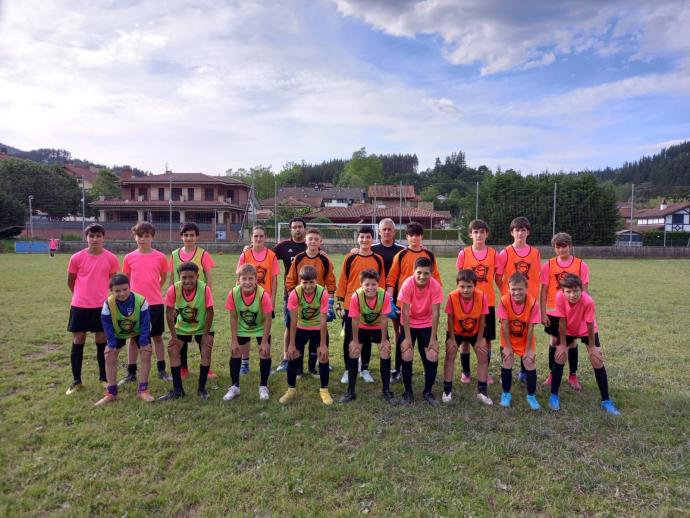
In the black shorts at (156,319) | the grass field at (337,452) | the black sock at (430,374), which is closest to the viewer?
the grass field at (337,452)

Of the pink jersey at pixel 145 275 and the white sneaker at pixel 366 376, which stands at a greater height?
the pink jersey at pixel 145 275

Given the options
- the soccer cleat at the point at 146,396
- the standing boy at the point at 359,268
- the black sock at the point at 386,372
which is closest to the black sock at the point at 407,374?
the black sock at the point at 386,372

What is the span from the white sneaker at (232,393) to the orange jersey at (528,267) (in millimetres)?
3251

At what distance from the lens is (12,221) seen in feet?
96.1

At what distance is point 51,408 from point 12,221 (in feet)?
105

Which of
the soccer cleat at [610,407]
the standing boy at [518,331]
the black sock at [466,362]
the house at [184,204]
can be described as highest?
the house at [184,204]

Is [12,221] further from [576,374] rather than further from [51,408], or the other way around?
[576,374]

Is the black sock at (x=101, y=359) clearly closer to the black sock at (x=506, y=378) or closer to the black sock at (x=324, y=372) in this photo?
the black sock at (x=324, y=372)

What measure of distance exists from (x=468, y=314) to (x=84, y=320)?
4.22 m

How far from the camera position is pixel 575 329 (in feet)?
15.3

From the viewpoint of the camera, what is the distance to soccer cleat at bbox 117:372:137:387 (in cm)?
497

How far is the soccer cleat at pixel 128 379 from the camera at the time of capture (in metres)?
4.97

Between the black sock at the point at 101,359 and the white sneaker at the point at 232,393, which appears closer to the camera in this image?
the white sneaker at the point at 232,393

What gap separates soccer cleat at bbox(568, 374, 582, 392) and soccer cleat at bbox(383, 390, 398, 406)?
213 centimetres
